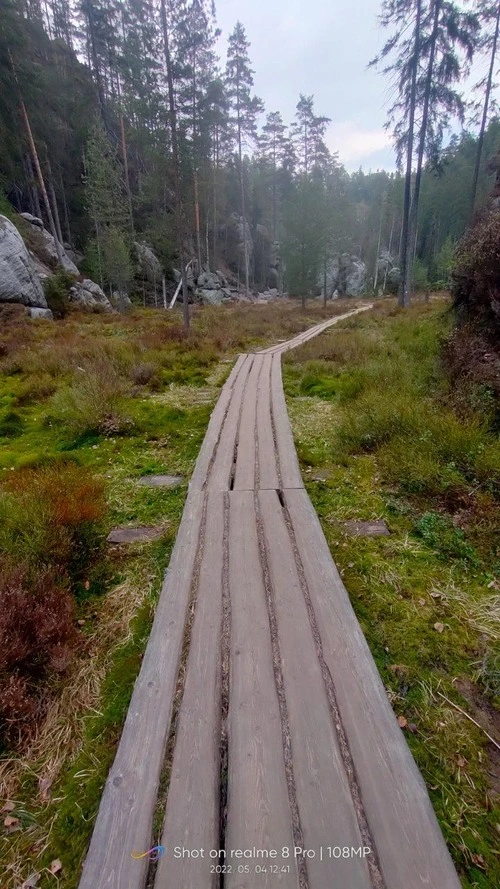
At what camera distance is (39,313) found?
59.7ft

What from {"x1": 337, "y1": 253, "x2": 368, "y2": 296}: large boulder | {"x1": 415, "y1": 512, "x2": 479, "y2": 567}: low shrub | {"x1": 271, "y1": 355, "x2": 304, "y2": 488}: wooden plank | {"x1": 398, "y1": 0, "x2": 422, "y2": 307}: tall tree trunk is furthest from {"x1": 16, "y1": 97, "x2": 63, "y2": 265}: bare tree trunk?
{"x1": 337, "y1": 253, "x2": 368, "y2": 296}: large boulder

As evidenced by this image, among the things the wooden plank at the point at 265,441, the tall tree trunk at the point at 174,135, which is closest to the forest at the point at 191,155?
the tall tree trunk at the point at 174,135

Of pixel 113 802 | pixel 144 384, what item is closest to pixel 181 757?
pixel 113 802

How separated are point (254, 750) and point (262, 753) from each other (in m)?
0.04

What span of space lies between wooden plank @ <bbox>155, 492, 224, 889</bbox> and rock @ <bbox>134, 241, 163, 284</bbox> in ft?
106

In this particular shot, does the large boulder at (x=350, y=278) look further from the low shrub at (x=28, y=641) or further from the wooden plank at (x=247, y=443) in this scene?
the low shrub at (x=28, y=641)

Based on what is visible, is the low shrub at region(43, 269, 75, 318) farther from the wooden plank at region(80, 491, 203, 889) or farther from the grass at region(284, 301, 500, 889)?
the wooden plank at region(80, 491, 203, 889)

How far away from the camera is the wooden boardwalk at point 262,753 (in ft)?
4.09

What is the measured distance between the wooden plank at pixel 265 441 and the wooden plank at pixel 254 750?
4.93ft

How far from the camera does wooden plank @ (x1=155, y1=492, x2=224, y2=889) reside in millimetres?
1230

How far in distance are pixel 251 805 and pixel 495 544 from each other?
256cm

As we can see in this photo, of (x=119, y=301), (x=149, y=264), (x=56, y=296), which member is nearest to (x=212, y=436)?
(x=56, y=296)

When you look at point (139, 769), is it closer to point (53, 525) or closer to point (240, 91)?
point (53, 525)

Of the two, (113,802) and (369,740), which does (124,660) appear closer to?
(113,802)
